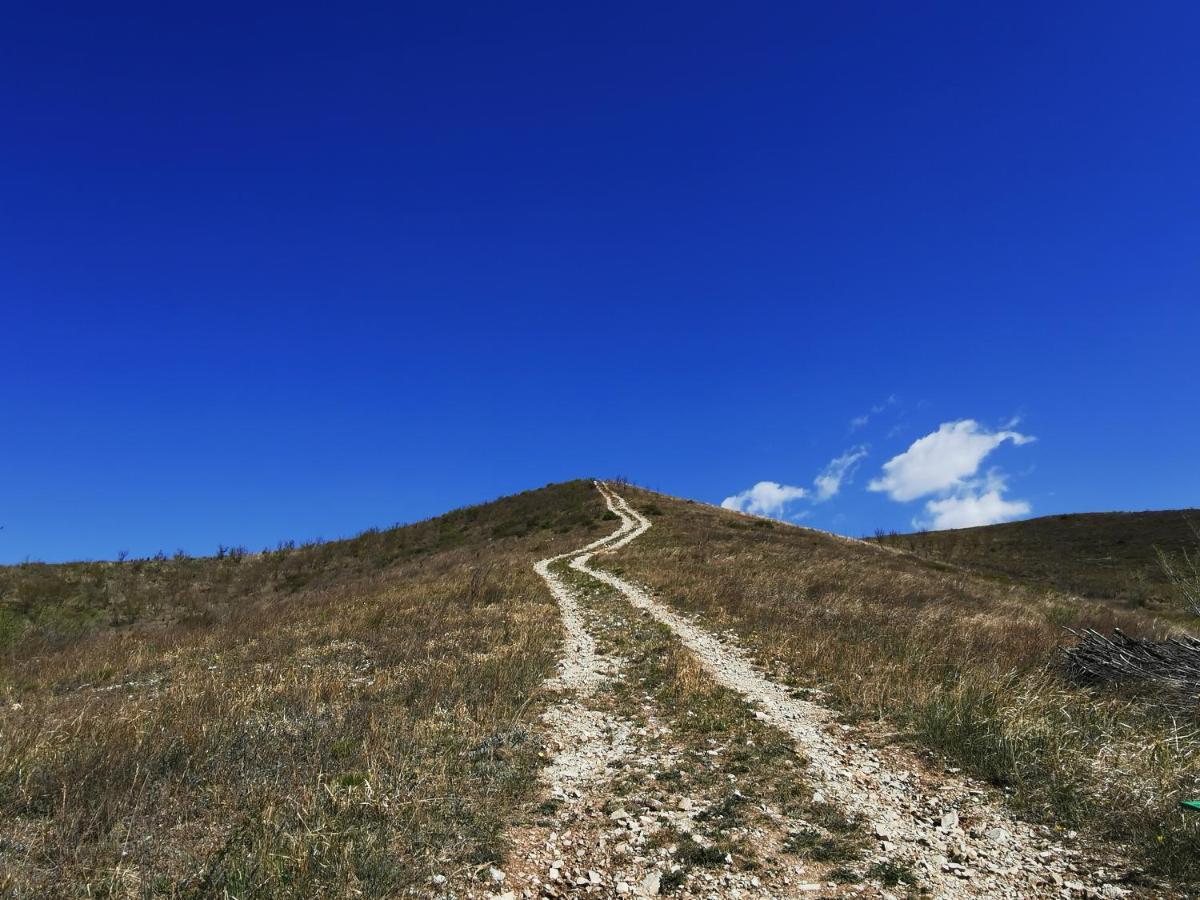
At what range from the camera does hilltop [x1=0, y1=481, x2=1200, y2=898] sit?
5922mm

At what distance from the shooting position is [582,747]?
9297 mm

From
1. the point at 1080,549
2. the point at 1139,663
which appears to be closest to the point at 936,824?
the point at 1139,663

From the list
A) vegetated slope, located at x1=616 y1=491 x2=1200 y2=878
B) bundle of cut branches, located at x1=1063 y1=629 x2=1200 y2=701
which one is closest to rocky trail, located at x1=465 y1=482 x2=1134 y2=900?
vegetated slope, located at x1=616 y1=491 x2=1200 y2=878

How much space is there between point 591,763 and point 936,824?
4.22m

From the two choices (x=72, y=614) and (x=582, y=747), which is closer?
(x=582, y=747)

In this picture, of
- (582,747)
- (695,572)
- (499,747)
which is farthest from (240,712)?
(695,572)

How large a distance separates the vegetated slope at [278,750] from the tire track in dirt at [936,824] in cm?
401

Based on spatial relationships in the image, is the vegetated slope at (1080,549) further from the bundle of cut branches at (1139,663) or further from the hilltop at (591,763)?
the hilltop at (591,763)

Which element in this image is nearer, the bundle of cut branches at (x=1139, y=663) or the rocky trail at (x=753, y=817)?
the rocky trail at (x=753, y=817)

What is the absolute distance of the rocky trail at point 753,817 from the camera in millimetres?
5949

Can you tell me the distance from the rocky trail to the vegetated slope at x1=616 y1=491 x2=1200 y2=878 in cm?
69

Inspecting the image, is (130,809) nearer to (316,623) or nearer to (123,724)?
(123,724)

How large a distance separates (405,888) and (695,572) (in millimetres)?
22172

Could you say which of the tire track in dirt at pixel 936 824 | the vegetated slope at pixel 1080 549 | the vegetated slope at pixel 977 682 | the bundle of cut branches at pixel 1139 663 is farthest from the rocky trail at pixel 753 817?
the vegetated slope at pixel 1080 549
